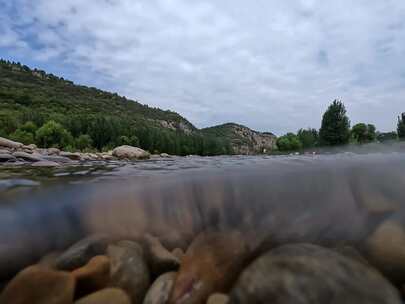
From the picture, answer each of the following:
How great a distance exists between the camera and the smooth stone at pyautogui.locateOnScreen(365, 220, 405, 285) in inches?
76.8

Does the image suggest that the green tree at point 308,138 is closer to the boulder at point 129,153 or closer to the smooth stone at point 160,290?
the boulder at point 129,153

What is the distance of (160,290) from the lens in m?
1.86

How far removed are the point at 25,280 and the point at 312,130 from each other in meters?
64.8

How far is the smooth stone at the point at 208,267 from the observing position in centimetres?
183

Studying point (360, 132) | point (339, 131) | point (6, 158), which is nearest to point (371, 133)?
point (360, 132)

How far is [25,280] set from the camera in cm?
180

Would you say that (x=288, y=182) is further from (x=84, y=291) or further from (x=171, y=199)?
(x=84, y=291)

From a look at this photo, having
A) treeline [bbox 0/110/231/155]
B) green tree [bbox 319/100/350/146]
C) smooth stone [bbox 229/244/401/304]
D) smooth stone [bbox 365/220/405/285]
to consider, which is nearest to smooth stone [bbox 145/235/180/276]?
smooth stone [bbox 229/244/401/304]

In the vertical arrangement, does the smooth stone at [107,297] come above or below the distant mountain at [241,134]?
below

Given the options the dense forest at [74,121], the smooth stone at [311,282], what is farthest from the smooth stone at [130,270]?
the dense forest at [74,121]

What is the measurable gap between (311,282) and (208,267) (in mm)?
747

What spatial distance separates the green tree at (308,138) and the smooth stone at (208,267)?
2110 inches

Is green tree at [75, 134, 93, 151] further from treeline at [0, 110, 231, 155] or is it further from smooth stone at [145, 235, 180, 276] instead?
smooth stone at [145, 235, 180, 276]

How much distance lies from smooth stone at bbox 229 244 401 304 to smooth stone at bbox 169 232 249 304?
0.17 meters
